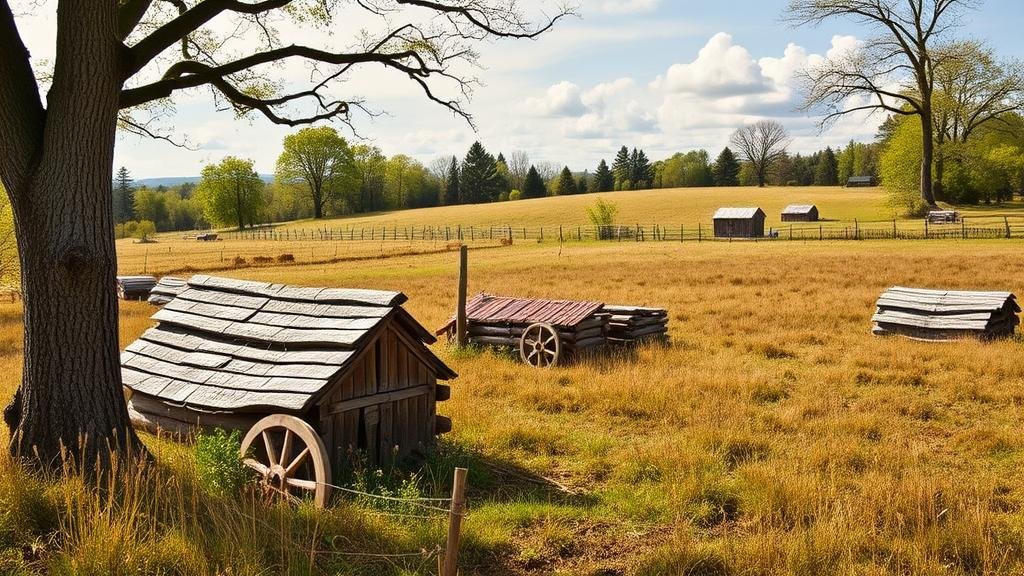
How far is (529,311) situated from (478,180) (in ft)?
372

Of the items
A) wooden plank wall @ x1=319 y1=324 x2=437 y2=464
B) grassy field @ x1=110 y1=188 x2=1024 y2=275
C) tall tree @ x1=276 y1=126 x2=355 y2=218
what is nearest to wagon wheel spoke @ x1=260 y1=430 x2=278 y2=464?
wooden plank wall @ x1=319 y1=324 x2=437 y2=464

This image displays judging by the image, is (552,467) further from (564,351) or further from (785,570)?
(564,351)

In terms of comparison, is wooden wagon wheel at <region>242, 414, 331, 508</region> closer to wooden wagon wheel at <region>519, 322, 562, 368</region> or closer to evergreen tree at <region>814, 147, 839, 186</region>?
wooden wagon wheel at <region>519, 322, 562, 368</region>

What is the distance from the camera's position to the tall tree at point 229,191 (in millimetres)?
105562

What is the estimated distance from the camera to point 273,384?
768 cm

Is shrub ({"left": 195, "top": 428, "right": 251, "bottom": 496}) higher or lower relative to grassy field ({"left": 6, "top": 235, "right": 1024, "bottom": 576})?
higher

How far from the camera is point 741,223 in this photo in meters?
71.1

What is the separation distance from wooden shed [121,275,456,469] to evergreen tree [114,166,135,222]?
14853cm

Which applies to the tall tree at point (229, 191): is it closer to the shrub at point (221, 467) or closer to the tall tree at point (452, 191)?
the tall tree at point (452, 191)

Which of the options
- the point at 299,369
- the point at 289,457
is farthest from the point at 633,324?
the point at 289,457

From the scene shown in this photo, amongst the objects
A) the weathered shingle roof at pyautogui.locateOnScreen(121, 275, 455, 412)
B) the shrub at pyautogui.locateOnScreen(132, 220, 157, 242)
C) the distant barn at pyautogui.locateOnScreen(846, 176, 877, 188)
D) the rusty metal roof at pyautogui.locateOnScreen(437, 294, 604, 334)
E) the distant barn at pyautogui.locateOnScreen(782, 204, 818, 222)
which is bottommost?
the rusty metal roof at pyautogui.locateOnScreen(437, 294, 604, 334)

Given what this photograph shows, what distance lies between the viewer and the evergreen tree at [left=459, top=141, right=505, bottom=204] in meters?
127

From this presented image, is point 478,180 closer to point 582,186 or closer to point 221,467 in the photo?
point 582,186

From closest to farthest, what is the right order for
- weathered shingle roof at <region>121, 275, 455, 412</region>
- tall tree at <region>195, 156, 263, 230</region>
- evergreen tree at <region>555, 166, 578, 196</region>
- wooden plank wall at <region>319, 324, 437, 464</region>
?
weathered shingle roof at <region>121, 275, 455, 412</region>, wooden plank wall at <region>319, 324, 437, 464</region>, tall tree at <region>195, 156, 263, 230</region>, evergreen tree at <region>555, 166, 578, 196</region>
